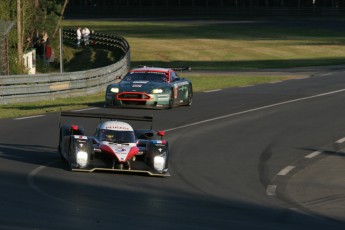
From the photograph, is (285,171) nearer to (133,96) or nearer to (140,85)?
(133,96)

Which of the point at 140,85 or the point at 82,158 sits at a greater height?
the point at 82,158

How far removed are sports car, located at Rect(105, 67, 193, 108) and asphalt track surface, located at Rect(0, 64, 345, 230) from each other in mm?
437

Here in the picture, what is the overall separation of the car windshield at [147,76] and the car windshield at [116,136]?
13.2 meters

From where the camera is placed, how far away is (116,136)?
17.8m

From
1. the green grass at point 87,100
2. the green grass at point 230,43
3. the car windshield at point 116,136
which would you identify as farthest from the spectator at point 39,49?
the car windshield at point 116,136

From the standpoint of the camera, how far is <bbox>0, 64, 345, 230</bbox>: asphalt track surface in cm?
1324

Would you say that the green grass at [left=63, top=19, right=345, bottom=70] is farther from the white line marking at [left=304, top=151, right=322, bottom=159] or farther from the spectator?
the white line marking at [left=304, top=151, right=322, bottom=159]

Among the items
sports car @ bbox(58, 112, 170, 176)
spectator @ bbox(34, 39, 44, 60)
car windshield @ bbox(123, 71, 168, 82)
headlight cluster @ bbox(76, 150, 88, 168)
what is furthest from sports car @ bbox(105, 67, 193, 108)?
spectator @ bbox(34, 39, 44, 60)

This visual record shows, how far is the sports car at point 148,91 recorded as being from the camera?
29953 mm

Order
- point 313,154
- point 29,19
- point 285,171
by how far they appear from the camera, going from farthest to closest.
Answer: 1. point 29,19
2. point 313,154
3. point 285,171

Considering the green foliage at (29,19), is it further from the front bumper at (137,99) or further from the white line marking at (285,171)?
the white line marking at (285,171)

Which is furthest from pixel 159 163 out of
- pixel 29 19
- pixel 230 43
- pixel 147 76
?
pixel 230 43

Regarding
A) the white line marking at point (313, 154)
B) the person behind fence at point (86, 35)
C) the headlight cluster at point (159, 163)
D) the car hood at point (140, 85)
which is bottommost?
the person behind fence at point (86, 35)

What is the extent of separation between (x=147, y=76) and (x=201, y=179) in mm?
14074
